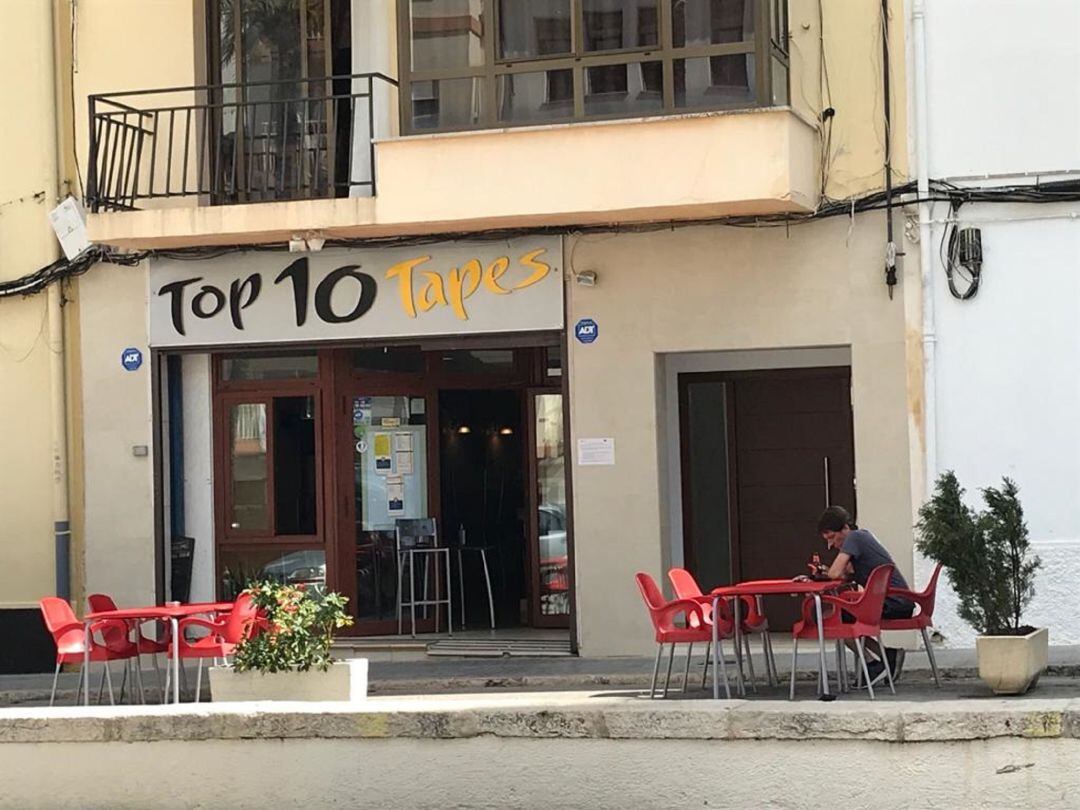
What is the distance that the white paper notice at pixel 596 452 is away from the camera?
50.3ft

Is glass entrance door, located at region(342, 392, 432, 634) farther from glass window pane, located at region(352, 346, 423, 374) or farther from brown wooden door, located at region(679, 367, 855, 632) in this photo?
brown wooden door, located at region(679, 367, 855, 632)

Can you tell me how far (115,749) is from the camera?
9141 millimetres

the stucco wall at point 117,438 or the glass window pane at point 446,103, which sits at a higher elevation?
the glass window pane at point 446,103

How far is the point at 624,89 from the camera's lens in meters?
14.5

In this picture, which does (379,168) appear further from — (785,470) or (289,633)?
(289,633)

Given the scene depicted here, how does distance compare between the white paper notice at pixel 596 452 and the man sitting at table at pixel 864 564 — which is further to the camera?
the white paper notice at pixel 596 452

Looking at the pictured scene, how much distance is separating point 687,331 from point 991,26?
11.3ft

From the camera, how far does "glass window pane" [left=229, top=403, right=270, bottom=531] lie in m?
16.8

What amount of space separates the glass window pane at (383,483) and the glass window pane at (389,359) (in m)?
0.28

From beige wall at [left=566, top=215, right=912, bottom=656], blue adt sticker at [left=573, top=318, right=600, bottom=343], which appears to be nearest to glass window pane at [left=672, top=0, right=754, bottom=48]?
beige wall at [left=566, top=215, right=912, bottom=656]

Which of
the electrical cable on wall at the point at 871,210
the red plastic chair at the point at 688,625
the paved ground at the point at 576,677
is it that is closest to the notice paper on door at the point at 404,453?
the paved ground at the point at 576,677

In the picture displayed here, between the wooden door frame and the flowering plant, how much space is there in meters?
5.51

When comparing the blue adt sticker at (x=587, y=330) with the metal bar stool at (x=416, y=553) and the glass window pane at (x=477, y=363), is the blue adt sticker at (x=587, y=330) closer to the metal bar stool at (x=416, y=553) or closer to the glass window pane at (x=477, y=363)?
the glass window pane at (x=477, y=363)

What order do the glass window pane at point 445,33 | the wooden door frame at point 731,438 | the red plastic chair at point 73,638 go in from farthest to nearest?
the wooden door frame at point 731,438
the glass window pane at point 445,33
the red plastic chair at point 73,638
